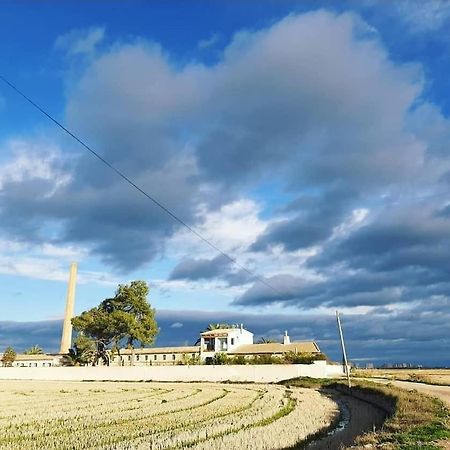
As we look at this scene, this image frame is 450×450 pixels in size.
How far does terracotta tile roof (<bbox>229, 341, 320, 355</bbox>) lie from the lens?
89.9 meters

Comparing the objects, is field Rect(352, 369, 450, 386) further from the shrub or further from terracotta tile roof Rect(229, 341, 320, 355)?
terracotta tile roof Rect(229, 341, 320, 355)

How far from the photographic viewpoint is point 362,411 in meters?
30.5

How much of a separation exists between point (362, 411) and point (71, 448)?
19073 millimetres

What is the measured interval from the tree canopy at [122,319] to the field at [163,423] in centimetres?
5008

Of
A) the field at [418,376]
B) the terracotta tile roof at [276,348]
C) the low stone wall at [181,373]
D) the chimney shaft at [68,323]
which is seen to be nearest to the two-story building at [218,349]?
the terracotta tile roof at [276,348]

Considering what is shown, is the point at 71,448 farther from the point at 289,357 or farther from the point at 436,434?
the point at 289,357

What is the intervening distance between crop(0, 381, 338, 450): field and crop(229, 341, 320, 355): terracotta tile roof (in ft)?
181

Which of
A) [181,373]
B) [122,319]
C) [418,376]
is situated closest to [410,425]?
[418,376]

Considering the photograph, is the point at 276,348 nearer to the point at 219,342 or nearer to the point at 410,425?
the point at 219,342

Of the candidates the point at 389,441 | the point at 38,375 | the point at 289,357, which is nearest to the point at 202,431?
the point at 389,441

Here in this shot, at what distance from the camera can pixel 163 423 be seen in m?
23.1

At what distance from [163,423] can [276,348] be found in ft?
234

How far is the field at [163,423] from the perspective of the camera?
1780 centimetres

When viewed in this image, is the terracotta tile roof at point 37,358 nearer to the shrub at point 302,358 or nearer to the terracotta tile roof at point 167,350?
the terracotta tile roof at point 167,350
